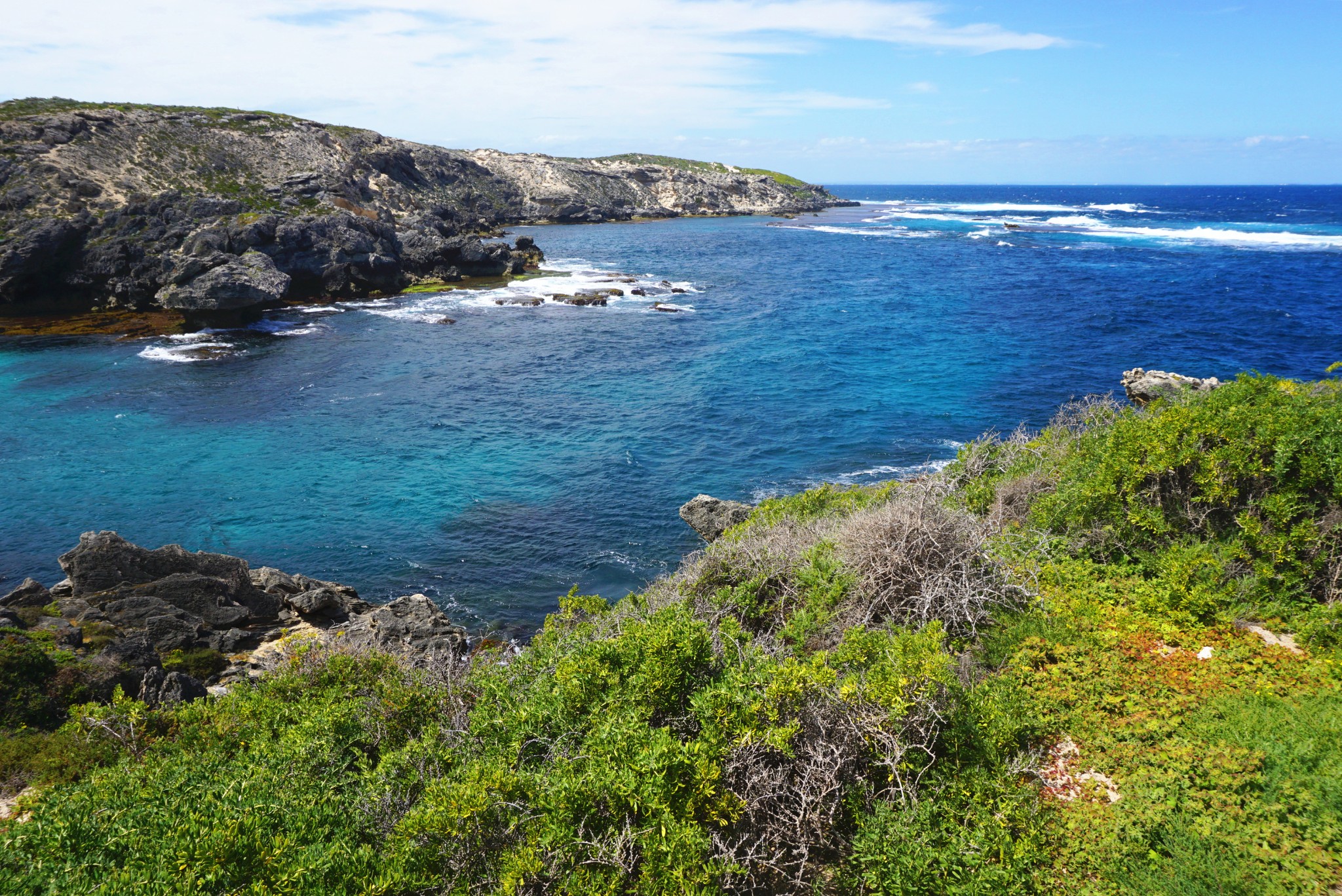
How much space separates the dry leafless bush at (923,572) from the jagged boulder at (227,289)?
1797 inches

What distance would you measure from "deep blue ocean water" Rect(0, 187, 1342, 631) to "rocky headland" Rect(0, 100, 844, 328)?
378 centimetres

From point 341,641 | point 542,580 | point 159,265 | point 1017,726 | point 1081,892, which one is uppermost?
point 159,265

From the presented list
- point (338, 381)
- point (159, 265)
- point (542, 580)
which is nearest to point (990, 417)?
point (542, 580)

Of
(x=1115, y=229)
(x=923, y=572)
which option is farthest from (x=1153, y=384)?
(x=1115, y=229)

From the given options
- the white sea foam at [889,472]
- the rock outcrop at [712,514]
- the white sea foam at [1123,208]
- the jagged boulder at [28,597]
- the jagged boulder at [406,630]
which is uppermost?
the white sea foam at [1123,208]

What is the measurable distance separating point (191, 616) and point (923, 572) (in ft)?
49.0

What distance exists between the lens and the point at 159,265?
45.8 metres

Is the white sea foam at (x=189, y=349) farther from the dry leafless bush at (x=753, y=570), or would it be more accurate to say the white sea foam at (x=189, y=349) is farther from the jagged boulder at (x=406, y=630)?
the dry leafless bush at (x=753, y=570)

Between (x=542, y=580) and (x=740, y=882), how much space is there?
42.3 ft

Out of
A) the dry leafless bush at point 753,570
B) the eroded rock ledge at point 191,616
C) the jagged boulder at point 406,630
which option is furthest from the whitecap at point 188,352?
the dry leafless bush at point 753,570

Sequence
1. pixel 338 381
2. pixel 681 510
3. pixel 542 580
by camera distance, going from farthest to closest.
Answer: pixel 338 381
pixel 681 510
pixel 542 580

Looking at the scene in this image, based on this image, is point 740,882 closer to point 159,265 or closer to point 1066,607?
point 1066,607

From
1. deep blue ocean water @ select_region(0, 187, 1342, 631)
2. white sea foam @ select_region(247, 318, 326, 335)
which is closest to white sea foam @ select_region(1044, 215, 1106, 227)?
deep blue ocean water @ select_region(0, 187, 1342, 631)

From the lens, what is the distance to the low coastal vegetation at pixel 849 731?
5531 millimetres
